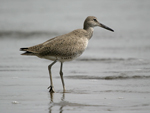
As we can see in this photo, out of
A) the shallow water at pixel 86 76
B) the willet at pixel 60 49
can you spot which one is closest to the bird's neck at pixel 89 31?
the willet at pixel 60 49

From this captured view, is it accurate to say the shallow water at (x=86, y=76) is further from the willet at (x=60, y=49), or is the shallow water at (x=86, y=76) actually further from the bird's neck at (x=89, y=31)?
the bird's neck at (x=89, y=31)

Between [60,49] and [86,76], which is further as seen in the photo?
[86,76]

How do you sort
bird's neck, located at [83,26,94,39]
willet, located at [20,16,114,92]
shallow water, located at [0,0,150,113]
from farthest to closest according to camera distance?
bird's neck, located at [83,26,94,39] → willet, located at [20,16,114,92] → shallow water, located at [0,0,150,113]

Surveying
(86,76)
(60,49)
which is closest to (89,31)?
(60,49)

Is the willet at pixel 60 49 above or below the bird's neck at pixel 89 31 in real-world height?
below

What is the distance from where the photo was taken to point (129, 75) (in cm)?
864

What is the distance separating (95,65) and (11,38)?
6.82m

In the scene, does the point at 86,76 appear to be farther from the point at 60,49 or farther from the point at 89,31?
the point at 60,49

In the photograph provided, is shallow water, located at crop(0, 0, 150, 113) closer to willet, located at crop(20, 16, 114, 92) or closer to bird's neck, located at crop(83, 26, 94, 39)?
willet, located at crop(20, 16, 114, 92)

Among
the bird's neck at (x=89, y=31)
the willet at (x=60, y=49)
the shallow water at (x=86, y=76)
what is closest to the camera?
the shallow water at (x=86, y=76)

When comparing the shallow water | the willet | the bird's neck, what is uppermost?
the bird's neck

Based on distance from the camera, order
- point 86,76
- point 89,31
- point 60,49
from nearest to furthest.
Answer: point 60,49, point 89,31, point 86,76

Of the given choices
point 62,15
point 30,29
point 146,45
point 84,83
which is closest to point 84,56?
point 146,45

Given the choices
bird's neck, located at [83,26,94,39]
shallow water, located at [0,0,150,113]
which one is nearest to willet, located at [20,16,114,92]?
bird's neck, located at [83,26,94,39]
